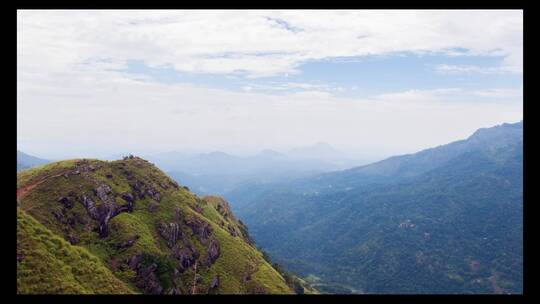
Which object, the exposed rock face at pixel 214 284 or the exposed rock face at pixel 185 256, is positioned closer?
the exposed rock face at pixel 214 284

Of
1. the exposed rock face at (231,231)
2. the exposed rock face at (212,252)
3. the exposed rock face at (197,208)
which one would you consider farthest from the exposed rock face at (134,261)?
the exposed rock face at (231,231)

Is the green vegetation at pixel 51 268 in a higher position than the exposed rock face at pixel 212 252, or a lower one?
higher

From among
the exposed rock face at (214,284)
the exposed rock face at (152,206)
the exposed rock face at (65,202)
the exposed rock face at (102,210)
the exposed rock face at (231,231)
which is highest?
the exposed rock face at (65,202)

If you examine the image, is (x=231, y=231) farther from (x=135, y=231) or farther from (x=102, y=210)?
(x=102, y=210)

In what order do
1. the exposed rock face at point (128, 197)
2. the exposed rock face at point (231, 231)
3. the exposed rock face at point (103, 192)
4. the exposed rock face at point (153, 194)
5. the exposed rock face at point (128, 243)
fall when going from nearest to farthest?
the exposed rock face at point (128, 243)
the exposed rock face at point (103, 192)
the exposed rock face at point (128, 197)
the exposed rock face at point (153, 194)
the exposed rock face at point (231, 231)

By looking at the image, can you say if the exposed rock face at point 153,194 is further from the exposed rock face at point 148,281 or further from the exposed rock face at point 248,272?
the exposed rock face at point 248,272

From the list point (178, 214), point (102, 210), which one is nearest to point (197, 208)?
point (178, 214)
